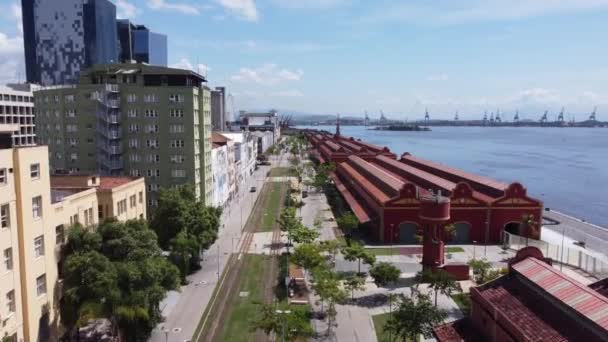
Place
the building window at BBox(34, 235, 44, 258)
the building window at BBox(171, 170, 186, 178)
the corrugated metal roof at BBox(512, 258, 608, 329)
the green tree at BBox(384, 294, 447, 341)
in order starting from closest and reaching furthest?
the corrugated metal roof at BBox(512, 258, 608, 329), the green tree at BBox(384, 294, 447, 341), the building window at BBox(34, 235, 44, 258), the building window at BBox(171, 170, 186, 178)

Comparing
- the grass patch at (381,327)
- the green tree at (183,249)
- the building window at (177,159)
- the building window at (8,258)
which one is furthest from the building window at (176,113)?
the grass patch at (381,327)

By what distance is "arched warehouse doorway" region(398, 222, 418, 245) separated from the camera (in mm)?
70250

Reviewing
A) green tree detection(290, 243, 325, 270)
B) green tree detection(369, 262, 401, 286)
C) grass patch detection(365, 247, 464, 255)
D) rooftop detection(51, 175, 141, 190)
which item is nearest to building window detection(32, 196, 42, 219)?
rooftop detection(51, 175, 141, 190)

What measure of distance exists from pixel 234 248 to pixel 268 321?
33.7 metres

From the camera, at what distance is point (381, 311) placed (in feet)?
145

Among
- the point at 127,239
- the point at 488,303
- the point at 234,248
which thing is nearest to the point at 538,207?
the point at 234,248

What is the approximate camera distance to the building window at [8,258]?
100ft

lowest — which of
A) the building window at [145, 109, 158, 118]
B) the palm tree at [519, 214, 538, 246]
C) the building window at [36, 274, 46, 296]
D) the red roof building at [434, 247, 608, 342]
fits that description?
the palm tree at [519, 214, 538, 246]

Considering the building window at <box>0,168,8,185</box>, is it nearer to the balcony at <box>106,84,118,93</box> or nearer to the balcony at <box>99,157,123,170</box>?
the balcony at <box>99,157,123,170</box>

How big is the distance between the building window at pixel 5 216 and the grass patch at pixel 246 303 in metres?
17.4

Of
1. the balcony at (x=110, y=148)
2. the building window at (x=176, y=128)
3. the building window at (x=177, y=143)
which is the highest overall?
the building window at (x=176, y=128)

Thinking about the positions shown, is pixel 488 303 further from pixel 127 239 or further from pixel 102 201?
pixel 102 201

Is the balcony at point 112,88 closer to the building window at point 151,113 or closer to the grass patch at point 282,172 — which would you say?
the building window at point 151,113

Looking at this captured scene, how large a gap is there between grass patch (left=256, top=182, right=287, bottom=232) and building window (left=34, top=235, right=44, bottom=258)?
44495 millimetres
